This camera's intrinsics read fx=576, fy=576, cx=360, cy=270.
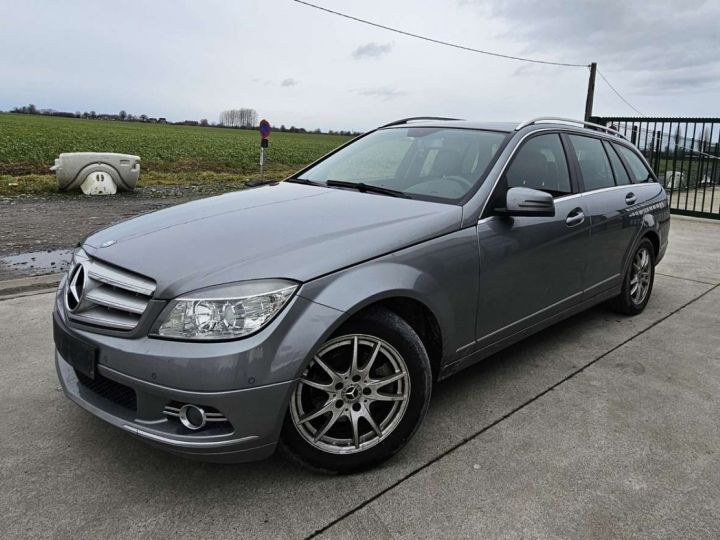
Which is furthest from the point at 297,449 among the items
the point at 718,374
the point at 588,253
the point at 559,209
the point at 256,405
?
the point at 718,374

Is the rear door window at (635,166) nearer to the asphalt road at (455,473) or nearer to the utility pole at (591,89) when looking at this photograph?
the asphalt road at (455,473)

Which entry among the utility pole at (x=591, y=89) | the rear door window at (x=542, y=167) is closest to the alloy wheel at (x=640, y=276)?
the rear door window at (x=542, y=167)

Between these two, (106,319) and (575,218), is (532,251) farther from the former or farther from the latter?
(106,319)

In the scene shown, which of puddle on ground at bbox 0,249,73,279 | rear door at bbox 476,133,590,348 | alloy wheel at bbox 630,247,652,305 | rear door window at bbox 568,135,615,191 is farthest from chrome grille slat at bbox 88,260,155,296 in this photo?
alloy wheel at bbox 630,247,652,305

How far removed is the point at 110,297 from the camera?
7.79 ft

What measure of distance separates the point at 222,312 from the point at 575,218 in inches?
98.2

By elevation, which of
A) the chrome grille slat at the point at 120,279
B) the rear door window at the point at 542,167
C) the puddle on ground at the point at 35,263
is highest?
the rear door window at the point at 542,167

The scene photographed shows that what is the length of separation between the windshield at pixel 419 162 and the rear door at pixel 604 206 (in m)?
0.91

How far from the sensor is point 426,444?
2.78 metres

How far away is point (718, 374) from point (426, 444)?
84.8 inches

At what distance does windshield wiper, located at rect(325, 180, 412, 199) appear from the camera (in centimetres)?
318

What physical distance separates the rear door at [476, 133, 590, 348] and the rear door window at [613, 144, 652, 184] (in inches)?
46.8

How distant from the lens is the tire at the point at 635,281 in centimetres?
461

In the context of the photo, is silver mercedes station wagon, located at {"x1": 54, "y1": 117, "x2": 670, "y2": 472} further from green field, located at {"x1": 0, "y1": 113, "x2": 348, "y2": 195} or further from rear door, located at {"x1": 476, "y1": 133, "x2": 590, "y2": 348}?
green field, located at {"x1": 0, "y1": 113, "x2": 348, "y2": 195}
